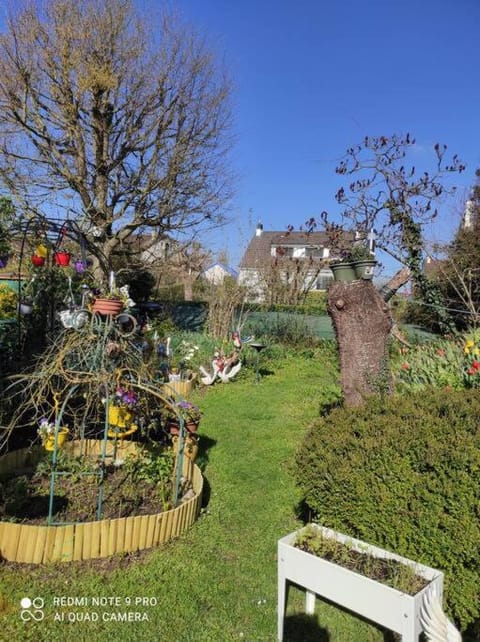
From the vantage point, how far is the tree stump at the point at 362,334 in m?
3.07

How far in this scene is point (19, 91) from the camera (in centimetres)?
873

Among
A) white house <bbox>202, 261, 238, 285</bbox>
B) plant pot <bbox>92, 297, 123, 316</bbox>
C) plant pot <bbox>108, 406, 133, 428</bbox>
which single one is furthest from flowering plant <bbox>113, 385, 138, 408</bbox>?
white house <bbox>202, 261, 238, 285</bbox>

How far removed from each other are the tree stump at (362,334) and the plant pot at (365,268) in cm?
5

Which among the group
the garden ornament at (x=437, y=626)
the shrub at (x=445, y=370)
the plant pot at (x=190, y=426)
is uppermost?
the shrub at (x=445, y=370)

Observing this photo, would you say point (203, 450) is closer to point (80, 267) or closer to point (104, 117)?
point (80, 267)

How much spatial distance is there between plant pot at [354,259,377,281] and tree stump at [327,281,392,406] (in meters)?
0.05

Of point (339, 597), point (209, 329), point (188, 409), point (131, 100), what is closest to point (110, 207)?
point (131, 100)

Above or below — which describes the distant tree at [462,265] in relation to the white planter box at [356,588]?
above

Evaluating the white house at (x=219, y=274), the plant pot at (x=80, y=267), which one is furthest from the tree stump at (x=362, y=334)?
the white house at (x=219, y=274)

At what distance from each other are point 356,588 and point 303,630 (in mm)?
589

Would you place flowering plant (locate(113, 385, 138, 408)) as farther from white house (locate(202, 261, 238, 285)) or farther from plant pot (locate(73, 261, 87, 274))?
white house (locate(202, 261, 238, 285))

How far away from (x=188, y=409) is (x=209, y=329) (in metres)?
6.61

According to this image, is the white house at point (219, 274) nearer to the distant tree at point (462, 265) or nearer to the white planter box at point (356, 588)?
the distant tree at point (462, 265)

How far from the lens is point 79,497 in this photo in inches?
125
